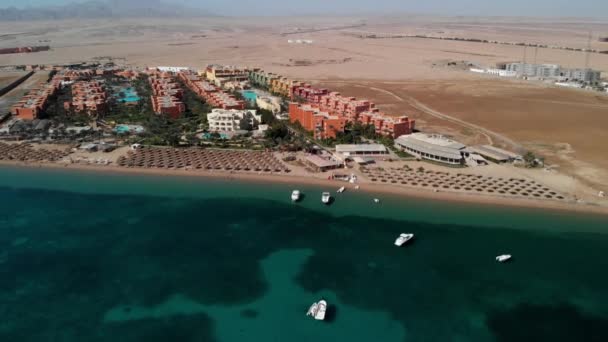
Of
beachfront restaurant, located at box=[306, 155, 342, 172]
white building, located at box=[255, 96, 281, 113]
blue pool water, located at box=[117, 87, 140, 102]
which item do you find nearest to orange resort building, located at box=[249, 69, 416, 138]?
white building, located at box=[255, 96, 281, 113]

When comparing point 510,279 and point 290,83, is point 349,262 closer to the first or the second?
point 510,279

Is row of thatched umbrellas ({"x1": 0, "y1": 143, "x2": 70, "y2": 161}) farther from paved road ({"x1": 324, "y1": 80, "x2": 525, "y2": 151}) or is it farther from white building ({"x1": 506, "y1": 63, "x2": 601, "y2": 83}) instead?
white building ({"x1": 506, "y1": 63, "x2": 601, "y2": 83})

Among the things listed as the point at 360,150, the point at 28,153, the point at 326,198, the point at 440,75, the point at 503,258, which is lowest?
the point at 503,258

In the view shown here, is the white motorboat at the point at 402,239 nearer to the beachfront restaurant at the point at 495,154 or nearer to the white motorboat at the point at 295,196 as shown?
the white motorboat at the point at 295,196

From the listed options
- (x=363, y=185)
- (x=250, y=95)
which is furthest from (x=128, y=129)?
(x=363, y=185)

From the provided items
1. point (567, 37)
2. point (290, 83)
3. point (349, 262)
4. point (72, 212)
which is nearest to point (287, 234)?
point (349, 262)

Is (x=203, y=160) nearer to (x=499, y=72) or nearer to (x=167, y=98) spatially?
(x=167, y=98)
